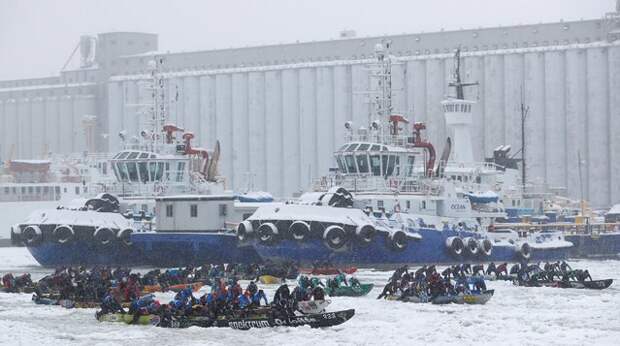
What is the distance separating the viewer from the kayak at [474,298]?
163 feet

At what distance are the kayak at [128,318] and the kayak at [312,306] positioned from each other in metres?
4.81

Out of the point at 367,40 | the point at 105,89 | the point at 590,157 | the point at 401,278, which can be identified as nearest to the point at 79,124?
the point at 105,89

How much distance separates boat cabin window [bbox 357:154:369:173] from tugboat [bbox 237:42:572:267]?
54 millimetres

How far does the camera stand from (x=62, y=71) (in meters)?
151

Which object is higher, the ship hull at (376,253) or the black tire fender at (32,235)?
the black tire fender at (32,235)

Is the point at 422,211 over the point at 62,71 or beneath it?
beneath

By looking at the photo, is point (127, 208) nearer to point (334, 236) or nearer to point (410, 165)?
point (410, 165)

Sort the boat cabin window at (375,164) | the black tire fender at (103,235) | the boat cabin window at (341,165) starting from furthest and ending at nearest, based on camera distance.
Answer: the boat cabin window at (341,165), the boat cabin window at (375,164), the black tire fender at (103,235)

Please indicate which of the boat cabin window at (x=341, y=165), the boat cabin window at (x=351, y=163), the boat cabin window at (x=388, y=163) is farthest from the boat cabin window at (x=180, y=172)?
the boat cabin window at (x=388, y=163)

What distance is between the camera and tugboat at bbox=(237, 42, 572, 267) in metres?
64.1

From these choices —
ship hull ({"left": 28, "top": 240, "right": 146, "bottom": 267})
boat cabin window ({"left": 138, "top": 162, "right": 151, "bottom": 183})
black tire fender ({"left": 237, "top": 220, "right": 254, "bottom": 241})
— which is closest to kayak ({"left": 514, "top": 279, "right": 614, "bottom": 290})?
black tire fender ({"left": 237, "top": 220, "right": 254, "bottom": 241})

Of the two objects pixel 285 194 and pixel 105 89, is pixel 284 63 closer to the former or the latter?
pixel 285 194

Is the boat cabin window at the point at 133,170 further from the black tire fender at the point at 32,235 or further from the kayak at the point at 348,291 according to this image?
the kayak at the point at 348,291

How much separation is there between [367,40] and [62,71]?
42628 millimetres
